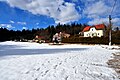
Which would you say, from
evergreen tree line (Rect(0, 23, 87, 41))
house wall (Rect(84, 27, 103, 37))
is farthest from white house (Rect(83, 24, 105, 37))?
evergreen tree line (Rect(0, 23, 87, 41))

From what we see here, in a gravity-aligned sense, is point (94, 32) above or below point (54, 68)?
above

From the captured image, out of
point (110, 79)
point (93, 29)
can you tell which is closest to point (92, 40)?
point (93, 29)

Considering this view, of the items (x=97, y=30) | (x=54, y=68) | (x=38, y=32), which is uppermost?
(x=38, y=32)

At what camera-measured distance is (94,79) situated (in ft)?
20.7

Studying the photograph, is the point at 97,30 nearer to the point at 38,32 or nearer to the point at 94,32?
the point at 94,32

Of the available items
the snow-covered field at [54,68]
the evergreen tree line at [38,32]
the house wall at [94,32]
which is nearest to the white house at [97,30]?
the house wall at [94,32]

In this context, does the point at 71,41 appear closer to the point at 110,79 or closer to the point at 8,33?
the point at 110,79

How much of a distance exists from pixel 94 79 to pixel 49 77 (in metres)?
1.69

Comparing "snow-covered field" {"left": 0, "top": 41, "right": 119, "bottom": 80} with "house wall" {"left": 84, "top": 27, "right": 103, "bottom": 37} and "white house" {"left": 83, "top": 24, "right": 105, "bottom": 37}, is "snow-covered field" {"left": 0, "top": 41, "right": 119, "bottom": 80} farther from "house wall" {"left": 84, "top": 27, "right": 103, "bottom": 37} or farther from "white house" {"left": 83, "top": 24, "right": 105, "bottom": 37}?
"house wall" {"left": 84, "top": 27, "right": 103, "bottom": 37}

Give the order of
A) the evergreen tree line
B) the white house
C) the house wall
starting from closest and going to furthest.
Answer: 1. the white house
2. the house wall
3. the evergreen tree line

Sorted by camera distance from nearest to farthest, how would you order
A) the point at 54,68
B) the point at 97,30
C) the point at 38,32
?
the point at 54,68
the point at 97,30
the point at 38,32

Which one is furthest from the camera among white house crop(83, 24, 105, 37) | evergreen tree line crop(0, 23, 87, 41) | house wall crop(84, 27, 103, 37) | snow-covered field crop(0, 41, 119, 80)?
evergreen tree line crop(0, 23, 87, 41)

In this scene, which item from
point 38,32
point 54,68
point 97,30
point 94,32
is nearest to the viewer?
point 54,68

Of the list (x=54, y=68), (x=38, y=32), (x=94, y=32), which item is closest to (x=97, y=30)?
(x=94, y=32)
